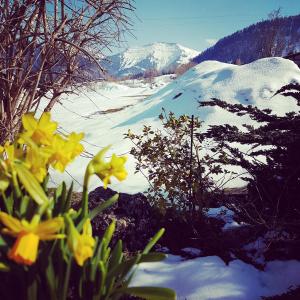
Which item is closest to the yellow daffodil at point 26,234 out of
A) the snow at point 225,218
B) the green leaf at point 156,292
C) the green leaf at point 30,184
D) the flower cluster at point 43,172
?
the flower cluster at point 43,172

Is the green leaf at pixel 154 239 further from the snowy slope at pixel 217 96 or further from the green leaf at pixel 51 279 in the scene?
the snowy slope at pixel 217 96

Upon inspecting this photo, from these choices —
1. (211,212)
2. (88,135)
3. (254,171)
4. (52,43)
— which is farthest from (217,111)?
(52,43)

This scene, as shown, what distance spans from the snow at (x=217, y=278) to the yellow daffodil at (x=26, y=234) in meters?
1.44

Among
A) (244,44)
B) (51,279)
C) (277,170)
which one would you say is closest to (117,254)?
(51,279)

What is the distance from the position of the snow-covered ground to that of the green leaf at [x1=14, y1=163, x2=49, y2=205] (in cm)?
125

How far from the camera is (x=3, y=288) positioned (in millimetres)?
927

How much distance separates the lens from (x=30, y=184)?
843 mm

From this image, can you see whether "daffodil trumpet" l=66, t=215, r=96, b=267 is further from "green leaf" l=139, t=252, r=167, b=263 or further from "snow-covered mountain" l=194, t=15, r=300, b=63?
"snow-covered mountain" l=194, t=15, r=300, b=63

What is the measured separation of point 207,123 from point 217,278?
6549 millimetres

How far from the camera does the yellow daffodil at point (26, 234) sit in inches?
27.2

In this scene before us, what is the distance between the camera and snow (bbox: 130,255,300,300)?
1.99 metres

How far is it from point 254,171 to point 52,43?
1964mm

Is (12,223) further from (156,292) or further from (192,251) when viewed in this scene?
(192,251)

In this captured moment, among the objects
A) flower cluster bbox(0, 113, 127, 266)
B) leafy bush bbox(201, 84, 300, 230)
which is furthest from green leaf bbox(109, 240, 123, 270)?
leafy bush bbox(201, 84, 300, 230)
